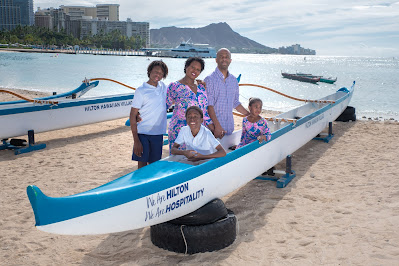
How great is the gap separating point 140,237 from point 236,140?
7.02 feet

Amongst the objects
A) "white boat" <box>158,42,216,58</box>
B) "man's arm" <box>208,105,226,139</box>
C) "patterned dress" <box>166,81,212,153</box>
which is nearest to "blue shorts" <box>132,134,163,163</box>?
"patterned dress" <box>166,81,212,153</box>

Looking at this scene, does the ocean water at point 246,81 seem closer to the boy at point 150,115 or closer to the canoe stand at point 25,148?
the canoe stand at point 25,148

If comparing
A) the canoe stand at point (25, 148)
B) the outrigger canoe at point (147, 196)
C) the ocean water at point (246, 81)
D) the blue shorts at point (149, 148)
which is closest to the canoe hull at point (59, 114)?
the canoe stand at point (25, 148)

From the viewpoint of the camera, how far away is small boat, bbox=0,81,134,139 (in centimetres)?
697

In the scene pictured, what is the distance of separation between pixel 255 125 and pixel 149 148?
1.41 m

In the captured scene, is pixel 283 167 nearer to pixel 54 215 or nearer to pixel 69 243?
pixel 69 243

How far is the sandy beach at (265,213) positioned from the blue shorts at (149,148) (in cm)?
75

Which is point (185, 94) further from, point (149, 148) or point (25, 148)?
point (25, 148)

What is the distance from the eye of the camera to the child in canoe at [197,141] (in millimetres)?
3576

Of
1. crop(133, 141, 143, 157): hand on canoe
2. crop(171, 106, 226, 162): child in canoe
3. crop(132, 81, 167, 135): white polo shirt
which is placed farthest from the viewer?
crop(133, 141, 143, 157): hand on canoe

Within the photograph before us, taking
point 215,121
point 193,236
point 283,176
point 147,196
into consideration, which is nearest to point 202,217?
point 193,236

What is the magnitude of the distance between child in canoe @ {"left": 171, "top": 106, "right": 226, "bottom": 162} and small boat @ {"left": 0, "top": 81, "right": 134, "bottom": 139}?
4.55 m

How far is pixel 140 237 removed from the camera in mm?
3744

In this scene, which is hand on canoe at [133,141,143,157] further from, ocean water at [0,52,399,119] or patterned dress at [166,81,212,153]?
ocean water at [0,52,399,119]
